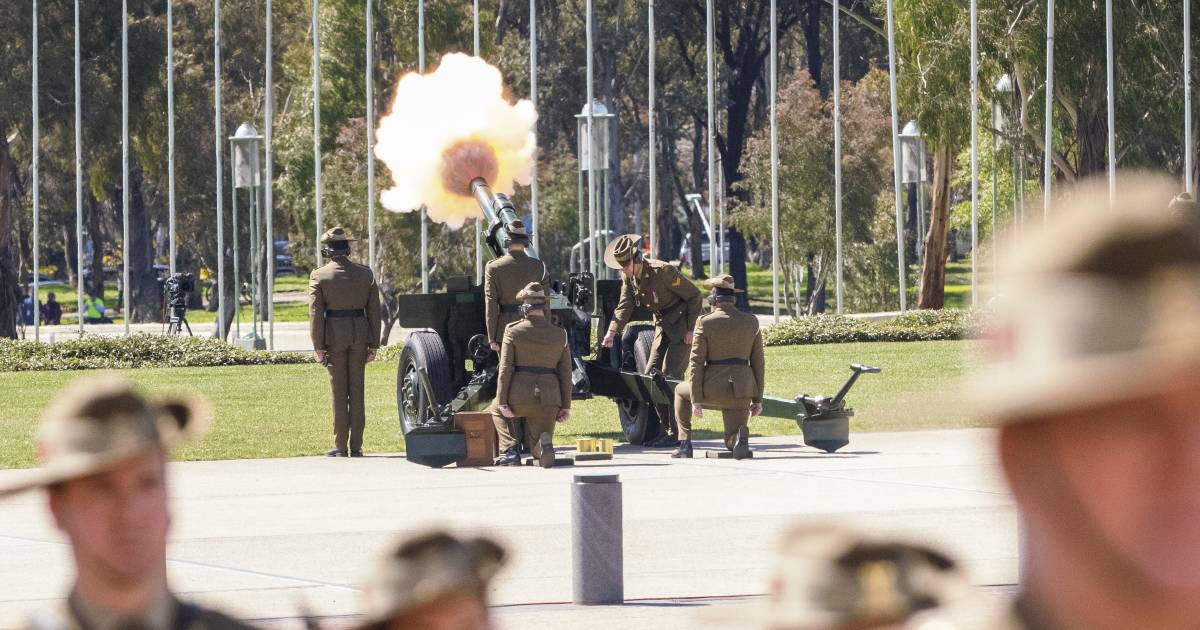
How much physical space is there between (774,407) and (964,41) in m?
19.1

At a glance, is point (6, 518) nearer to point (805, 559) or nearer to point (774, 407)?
point (774, 407)

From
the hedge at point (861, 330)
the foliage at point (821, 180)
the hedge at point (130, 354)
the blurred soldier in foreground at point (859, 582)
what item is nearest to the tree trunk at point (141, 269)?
the foliage at point (821, 180)

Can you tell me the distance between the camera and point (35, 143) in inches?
1273

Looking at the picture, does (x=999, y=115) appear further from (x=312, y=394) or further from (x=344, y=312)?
(x=344, y=312)

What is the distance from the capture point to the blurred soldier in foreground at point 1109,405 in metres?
1.05

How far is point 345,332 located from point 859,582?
49.7 ft

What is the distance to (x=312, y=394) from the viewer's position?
23.1 m

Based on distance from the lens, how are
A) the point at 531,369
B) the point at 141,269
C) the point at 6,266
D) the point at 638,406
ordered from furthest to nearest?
the point at 141,269 → the point at 6,266 → the point at 638,406 → the point at 531,369

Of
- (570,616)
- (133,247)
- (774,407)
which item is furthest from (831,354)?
(133,247)

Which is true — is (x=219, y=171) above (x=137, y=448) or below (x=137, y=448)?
above

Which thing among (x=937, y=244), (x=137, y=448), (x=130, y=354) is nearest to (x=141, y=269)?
(x=937, y=244)

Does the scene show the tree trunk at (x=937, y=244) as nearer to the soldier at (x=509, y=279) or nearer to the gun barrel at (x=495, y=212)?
the gun barrel at (x=495, y=212)

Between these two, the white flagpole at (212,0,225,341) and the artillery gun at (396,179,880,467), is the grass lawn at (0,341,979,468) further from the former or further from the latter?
the white flagpole at (212,0,225,341)

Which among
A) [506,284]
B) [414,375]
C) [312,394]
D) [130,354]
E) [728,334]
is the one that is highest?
[506,284]
